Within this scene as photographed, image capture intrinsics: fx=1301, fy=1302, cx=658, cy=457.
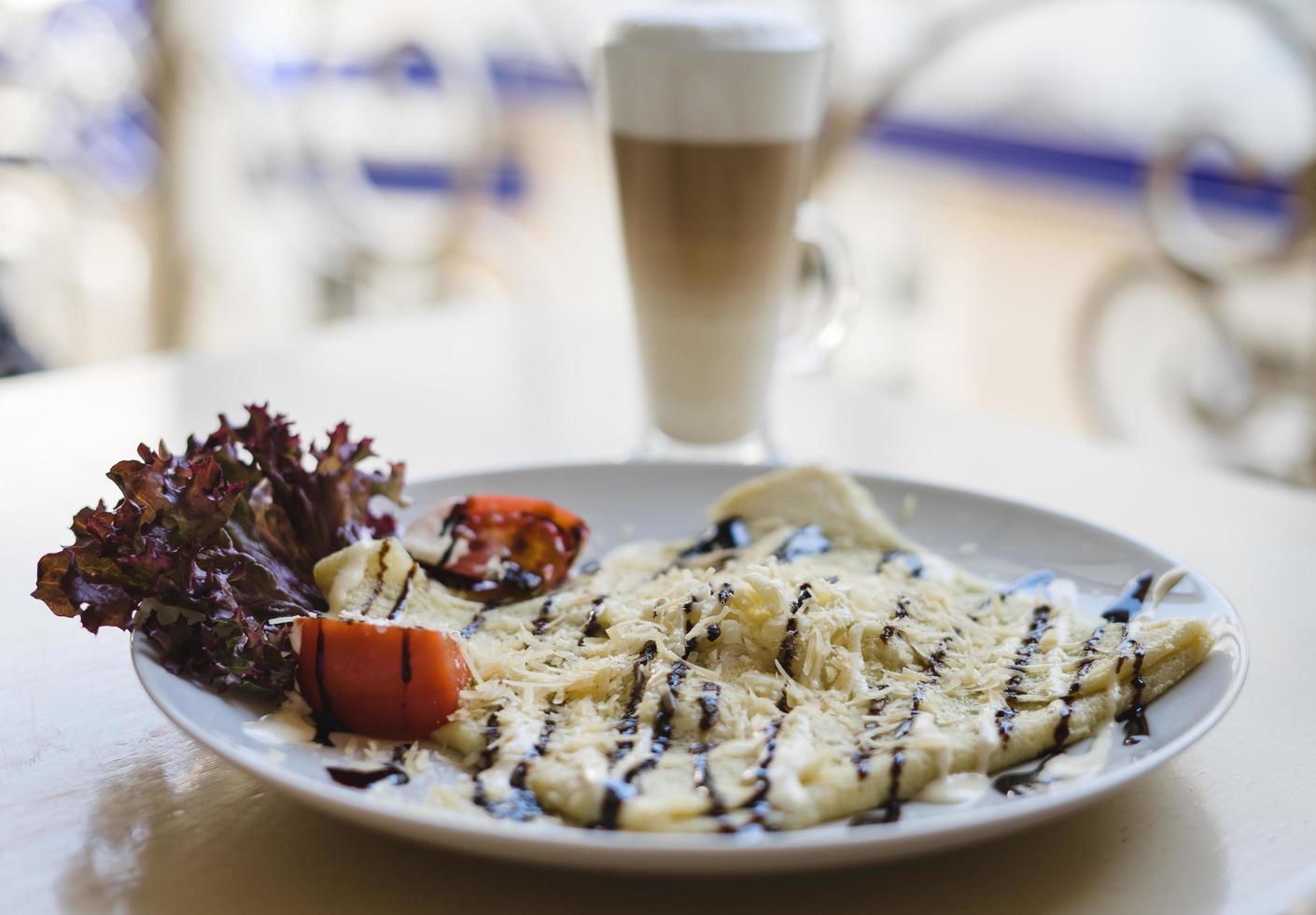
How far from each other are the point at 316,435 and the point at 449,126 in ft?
8.60

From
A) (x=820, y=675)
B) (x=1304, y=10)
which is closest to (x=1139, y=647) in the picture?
(x=820, y=675)

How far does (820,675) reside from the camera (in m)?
0.97

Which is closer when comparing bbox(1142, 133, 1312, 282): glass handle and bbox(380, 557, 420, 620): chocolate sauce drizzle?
bbox(380, 557, 420, 620): chocolate sauce drizzle

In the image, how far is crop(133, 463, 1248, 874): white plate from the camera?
69 cm

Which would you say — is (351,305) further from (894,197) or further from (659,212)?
(659,212)

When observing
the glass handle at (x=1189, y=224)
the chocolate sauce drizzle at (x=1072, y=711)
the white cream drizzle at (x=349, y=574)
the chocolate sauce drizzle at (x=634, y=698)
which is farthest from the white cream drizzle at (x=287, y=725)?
the glass handle at (x=1189, y=224)

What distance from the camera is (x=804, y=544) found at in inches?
50.1

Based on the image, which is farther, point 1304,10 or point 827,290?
point 1304,10

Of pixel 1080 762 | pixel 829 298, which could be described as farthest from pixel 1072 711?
pixel 829 298

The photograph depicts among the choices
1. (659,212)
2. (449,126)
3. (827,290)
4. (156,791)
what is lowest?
(156,791)

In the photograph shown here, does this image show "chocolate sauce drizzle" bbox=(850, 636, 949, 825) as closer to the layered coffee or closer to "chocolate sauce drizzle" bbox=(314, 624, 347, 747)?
"chocolate sauce drizzle" bbox=(314, 624, 347, 747)

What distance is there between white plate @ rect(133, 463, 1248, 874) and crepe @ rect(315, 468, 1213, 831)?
3 centimetres

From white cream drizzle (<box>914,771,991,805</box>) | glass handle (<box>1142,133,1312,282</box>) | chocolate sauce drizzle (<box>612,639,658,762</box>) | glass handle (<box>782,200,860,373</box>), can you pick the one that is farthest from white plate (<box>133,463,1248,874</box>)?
glass handle (<box>1142,133,1312,282</box>)

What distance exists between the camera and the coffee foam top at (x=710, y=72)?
155 cm
